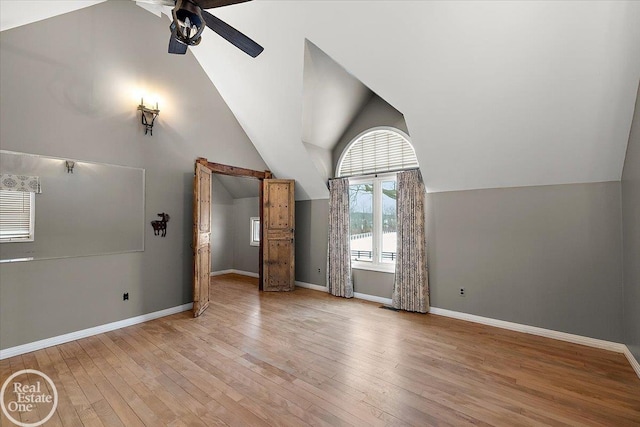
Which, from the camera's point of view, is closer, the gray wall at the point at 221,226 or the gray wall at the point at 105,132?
the gray wall at the point at 105,132

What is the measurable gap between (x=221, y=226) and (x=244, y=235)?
69cm

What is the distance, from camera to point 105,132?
3568mm

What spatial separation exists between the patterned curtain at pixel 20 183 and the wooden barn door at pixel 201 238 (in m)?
1.64

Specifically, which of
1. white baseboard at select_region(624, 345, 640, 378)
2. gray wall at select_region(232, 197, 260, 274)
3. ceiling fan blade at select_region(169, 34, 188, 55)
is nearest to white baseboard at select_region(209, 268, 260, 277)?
gray wall at select_region(232, 197, 260, 274)

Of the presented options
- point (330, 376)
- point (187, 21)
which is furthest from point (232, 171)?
point (330, 376)

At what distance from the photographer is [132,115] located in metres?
3.80

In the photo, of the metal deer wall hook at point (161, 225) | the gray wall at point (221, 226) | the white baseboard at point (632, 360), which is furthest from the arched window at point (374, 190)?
the gray wall at point (221, 226)

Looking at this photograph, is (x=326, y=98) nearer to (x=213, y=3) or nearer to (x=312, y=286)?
(x=213, y=3)

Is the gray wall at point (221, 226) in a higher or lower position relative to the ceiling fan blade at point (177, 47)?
lower

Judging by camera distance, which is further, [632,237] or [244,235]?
[244,235]

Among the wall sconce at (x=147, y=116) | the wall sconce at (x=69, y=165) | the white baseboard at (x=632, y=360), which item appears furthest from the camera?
the wall sconce at (x=147, y=116)

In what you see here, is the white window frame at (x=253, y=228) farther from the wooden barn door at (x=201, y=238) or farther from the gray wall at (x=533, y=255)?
the gray wall at (x=533, y=255)

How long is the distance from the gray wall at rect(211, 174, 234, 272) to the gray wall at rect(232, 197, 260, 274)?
0.43 feet

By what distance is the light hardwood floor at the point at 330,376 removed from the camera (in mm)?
2021
